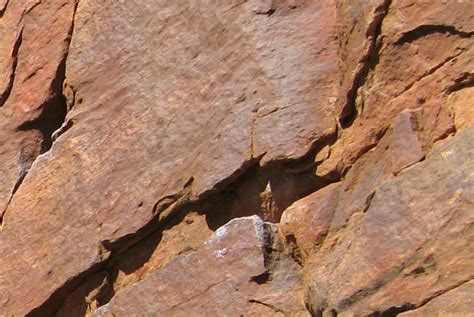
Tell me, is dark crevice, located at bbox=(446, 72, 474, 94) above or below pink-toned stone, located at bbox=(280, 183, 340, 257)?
above

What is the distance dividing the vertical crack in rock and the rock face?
10mm

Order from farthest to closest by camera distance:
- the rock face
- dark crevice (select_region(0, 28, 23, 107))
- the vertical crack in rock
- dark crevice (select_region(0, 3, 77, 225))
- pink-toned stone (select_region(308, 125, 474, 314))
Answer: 1. dark crevice (select_region(0, 28, 23, 107))
2. dark crevice (select_region(0, 3, 77, 225))
3. the vertical crack in rock
4. the rock face
5. pink-toned stone (select_region(308, 125, 474, 314))

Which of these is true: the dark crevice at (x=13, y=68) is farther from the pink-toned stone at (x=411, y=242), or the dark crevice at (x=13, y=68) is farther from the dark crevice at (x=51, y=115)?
the pink-toned stone at (x=411, y=242)

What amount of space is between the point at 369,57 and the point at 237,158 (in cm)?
94

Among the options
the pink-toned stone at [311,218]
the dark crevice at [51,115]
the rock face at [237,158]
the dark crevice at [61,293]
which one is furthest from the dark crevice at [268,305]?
the dark crevice at [51,115]

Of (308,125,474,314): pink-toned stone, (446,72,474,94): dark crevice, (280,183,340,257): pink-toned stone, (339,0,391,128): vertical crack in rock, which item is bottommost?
(280,183,340,257): pink-toned stone

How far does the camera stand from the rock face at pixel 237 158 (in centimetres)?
552

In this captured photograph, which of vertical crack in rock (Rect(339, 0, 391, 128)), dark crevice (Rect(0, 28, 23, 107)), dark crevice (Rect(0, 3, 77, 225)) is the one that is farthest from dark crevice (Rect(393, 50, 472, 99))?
dark crevice (Rect(0, 28, 23, 107))

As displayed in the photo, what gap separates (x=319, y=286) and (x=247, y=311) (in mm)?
597

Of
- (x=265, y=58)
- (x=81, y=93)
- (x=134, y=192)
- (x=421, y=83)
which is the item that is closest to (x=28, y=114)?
(x=81, y=93)

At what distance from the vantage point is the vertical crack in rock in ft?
19.9

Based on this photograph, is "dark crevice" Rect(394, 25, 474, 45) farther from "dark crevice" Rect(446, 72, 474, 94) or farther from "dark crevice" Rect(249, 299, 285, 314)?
"dark crevice" Rect(249, 299, 285, 314)

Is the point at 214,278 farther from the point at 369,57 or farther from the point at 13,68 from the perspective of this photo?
the point at 13,68

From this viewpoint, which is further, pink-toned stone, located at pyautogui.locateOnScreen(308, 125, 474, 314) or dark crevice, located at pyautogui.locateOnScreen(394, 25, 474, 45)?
dark crevice, located at pyautogui.locateOnScreen(394, 25, 474, 45)
